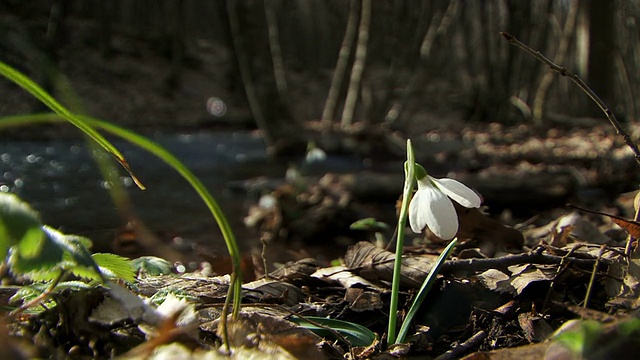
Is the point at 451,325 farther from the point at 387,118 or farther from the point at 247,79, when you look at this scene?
the point at 387,118

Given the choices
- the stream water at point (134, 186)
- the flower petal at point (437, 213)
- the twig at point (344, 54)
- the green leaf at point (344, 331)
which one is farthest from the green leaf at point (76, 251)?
the twig at point (344, 54)

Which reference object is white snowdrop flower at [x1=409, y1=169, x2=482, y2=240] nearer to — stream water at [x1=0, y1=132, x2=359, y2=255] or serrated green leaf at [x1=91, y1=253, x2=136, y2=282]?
serrated green leaf at [x1=91, y1=253, x2=136, y2=282]

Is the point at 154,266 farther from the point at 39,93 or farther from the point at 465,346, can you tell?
the point at 465,346

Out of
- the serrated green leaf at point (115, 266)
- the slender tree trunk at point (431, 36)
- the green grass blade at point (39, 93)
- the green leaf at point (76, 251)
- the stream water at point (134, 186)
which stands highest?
the green grass blade at point (39, 93)

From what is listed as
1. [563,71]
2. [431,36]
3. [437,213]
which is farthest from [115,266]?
[431,36]

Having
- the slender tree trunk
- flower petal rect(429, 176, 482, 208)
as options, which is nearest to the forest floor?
flower petal rect(429, 176, 482, 208)

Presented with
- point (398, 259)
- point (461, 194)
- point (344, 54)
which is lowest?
point (344, 54)

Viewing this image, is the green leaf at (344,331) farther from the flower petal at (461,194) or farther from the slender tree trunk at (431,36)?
the slender tree trunk at (431,36)
